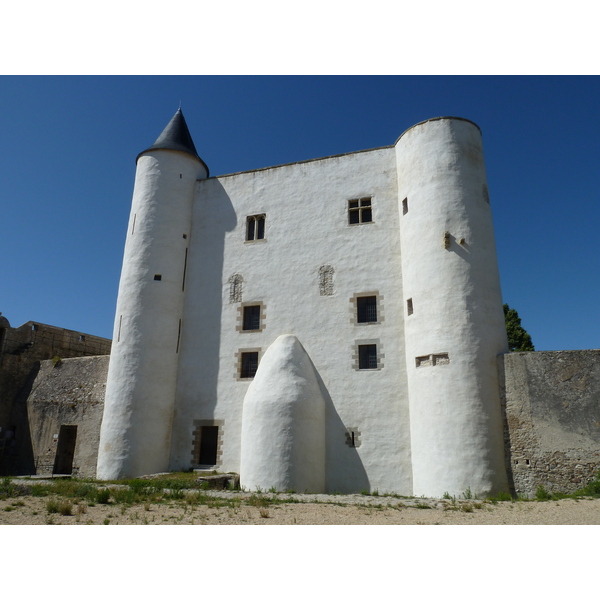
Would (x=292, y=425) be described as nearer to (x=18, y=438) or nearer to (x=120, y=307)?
(x=120, y=307)

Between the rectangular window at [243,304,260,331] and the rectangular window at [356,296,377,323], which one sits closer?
the rectangular window at [356,296,377,323]

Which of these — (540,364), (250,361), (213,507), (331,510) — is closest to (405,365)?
(540,364)

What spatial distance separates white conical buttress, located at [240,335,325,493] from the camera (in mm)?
14922

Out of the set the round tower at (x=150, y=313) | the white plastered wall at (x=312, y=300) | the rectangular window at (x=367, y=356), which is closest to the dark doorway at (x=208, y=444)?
the white plastered wall at (x=312, y=300)

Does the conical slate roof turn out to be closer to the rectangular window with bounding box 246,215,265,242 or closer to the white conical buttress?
the rectangular window with bounding box 246,215,265,242

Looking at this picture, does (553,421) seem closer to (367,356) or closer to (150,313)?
(367,356)

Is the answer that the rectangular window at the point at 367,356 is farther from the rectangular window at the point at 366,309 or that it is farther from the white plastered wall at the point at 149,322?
the white plastered wall at the point at 149,322

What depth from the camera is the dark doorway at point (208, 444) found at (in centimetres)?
1792

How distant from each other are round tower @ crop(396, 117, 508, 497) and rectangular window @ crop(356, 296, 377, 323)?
1.34 m

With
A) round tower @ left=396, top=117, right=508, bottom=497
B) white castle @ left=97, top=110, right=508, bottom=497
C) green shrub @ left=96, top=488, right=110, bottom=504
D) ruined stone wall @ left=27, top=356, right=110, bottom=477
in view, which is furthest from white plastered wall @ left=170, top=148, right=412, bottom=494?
green shrub @ left=96, top=488, right=110, bottom=504

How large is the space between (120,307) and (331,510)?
1305 centimetres

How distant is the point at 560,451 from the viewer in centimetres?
1248

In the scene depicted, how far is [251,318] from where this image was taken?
19.1 metres

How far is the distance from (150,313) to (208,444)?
5.54m
